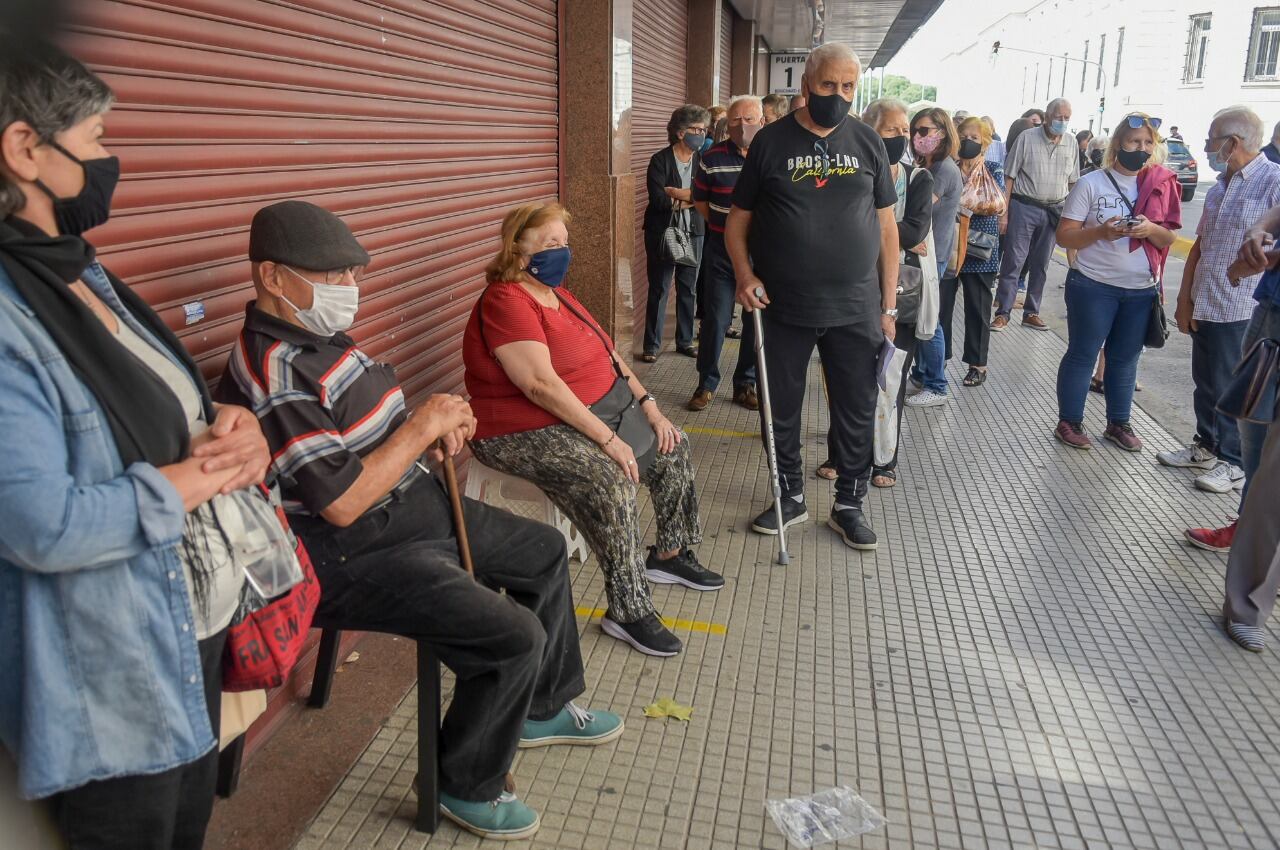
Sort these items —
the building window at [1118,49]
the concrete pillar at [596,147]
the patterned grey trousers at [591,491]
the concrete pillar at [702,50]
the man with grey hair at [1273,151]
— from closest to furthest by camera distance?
the patterned grey trousers at [591,491], the man with grey hair at [1273,151], the concrete pillar at [596,147], the concrete pillar at [702,50], the building window at [1118,49]

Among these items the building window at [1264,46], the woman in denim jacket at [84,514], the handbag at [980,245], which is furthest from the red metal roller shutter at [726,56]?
the building window at [1264,46]

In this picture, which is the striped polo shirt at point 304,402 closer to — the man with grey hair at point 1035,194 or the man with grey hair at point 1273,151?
the man with grey hair at point 1273,151

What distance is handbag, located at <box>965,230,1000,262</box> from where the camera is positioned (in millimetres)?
6801

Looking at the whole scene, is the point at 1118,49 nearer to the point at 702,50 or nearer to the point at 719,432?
the point at 702,50

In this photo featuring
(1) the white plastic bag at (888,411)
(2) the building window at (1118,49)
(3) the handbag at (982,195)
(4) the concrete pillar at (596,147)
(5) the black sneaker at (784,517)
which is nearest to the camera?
(5) the black sneaker at (784,517)

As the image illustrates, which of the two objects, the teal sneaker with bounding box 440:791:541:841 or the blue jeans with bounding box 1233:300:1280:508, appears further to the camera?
the blue jeans with bounding box 1233:300:1280:508

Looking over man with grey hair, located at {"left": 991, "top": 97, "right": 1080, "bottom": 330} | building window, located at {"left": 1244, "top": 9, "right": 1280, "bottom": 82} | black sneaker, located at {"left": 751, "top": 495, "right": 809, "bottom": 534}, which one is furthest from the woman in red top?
building window, located at {"left": 1244, "top": 9, "right": 1280, "bottom": 82}

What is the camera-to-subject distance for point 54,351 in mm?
1505

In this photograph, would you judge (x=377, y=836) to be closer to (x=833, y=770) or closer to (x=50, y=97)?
(x=833, y=770)

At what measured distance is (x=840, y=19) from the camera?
57.4ft

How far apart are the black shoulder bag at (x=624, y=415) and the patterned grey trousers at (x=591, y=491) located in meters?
0.16

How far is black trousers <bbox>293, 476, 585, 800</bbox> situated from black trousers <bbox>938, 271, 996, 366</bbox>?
4896 mm

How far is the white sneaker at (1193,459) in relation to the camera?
5492 mm

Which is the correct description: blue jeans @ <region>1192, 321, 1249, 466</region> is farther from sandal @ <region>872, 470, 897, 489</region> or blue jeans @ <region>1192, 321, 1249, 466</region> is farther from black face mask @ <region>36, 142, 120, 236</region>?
black face mask @ <region>36, 142, 120, 236</region>
